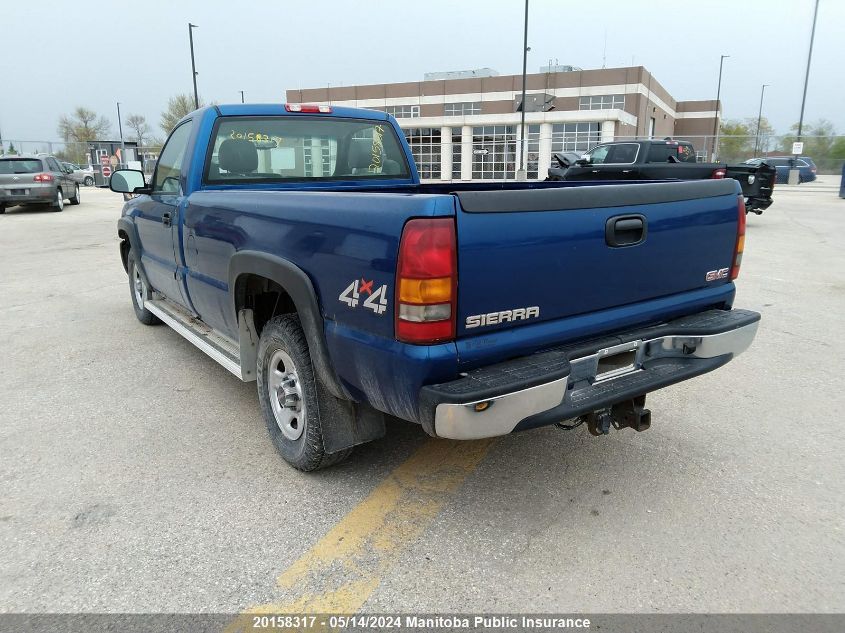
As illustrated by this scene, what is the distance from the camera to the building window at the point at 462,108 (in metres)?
54.3

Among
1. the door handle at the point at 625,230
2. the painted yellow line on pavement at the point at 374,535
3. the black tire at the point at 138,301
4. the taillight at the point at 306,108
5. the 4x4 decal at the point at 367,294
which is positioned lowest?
the painted yellow line on pavement at the point at 374,535

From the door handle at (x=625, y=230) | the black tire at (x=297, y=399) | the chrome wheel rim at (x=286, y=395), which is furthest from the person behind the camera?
the chrome wheel rim at (x=286, y=395)

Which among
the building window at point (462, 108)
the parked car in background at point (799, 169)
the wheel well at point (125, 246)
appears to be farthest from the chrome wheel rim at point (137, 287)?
the building window at point (462, 108)

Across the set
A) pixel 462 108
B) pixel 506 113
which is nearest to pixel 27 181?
pixel 506 113

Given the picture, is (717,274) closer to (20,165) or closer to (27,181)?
(27,181)

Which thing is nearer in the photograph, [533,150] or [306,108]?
[306,108]

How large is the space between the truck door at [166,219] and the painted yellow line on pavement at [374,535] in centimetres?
233

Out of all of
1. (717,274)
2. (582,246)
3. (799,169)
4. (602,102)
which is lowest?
(717,274)

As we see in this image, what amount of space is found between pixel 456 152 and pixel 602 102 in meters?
14.4

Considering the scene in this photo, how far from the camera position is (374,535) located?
9.13 feet

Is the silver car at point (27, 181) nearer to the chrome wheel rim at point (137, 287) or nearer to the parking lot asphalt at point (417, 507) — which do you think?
the chrome wheel rim at point (137, 287)

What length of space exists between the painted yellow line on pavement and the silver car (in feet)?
64.4

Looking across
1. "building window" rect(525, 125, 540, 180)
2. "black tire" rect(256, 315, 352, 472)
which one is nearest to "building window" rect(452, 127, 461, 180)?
"building window" rect(525, 125, 540, 180)

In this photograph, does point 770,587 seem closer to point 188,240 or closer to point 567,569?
point 567,569
